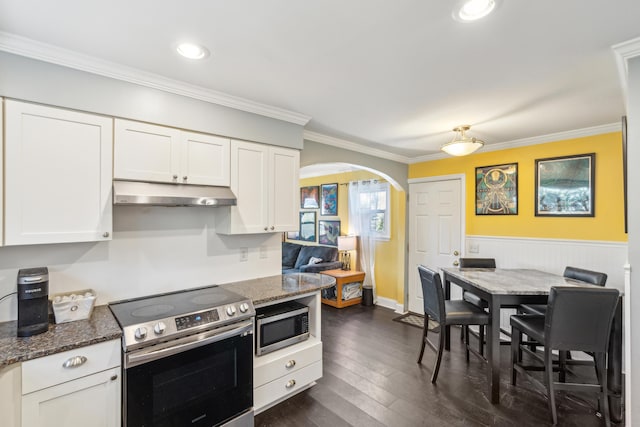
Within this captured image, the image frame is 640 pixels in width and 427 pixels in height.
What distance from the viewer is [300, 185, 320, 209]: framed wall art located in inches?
251

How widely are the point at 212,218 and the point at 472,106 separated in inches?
98.1

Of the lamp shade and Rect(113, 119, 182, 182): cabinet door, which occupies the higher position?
Rect(113, 119, 182, 182): cabinet door

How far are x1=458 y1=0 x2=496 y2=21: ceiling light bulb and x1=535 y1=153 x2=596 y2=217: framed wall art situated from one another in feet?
9.24

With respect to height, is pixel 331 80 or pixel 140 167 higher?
pixel 331 80

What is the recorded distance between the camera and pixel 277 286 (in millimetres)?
2572

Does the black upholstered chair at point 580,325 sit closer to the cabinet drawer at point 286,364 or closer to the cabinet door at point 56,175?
the cabinet drawer at point 286,364

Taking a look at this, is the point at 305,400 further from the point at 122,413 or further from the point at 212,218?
the point at 212,218

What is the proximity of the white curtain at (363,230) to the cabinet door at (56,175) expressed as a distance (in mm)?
4092

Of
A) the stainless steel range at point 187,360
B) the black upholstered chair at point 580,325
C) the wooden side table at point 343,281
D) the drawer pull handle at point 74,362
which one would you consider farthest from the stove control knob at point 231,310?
the wooden side table at point 343,281

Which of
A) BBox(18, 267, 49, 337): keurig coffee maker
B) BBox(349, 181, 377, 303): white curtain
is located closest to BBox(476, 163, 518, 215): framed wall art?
BBox(349, 181, 377, 303): white curtain

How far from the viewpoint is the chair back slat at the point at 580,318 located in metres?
2.10

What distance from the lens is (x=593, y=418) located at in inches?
88.1

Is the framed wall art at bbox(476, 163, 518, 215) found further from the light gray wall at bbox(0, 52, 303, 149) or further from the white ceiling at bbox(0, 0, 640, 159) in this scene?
the light gray wall at bbox(0, 52, 303, 149)

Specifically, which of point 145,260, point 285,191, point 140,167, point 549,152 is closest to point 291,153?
point 285,191
